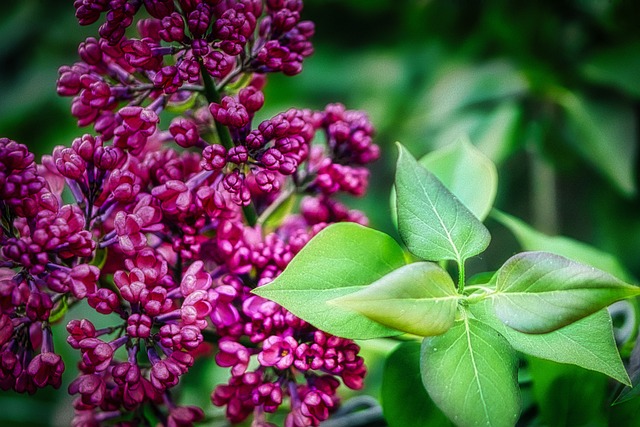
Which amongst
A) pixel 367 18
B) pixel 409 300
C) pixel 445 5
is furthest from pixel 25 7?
pixel 409 300

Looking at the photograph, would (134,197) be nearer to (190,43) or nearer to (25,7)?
(190,43)

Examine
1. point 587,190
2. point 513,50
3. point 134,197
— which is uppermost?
point 134,197

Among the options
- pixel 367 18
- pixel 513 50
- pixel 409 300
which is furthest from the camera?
pixel 367 18

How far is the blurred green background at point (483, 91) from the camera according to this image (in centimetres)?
84

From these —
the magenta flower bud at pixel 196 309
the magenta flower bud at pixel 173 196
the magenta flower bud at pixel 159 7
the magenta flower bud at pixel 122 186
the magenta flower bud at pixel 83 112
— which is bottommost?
the magenta flower bud at pixel 196 309

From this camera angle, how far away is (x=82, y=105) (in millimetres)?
401

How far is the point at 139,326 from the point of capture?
1.16 feet

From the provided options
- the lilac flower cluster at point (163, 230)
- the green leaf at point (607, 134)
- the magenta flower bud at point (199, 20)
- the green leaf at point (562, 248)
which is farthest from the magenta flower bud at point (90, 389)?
the green leaf at point (607, 134)

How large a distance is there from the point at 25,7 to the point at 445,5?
736mm

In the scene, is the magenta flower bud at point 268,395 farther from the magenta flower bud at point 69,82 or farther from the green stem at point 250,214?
the magenta flower bud at point 69,82

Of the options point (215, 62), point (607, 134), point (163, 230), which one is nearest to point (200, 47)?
point (215, 62)

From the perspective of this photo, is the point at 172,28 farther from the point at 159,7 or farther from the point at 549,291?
the point at 549,291

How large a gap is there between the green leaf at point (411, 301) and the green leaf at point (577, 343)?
4 centimetres

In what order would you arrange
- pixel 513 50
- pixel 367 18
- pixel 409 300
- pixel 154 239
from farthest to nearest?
1. pixel 367 18
2. pixel 513 50
3. pixel 154 239
4. pixel 409 300
